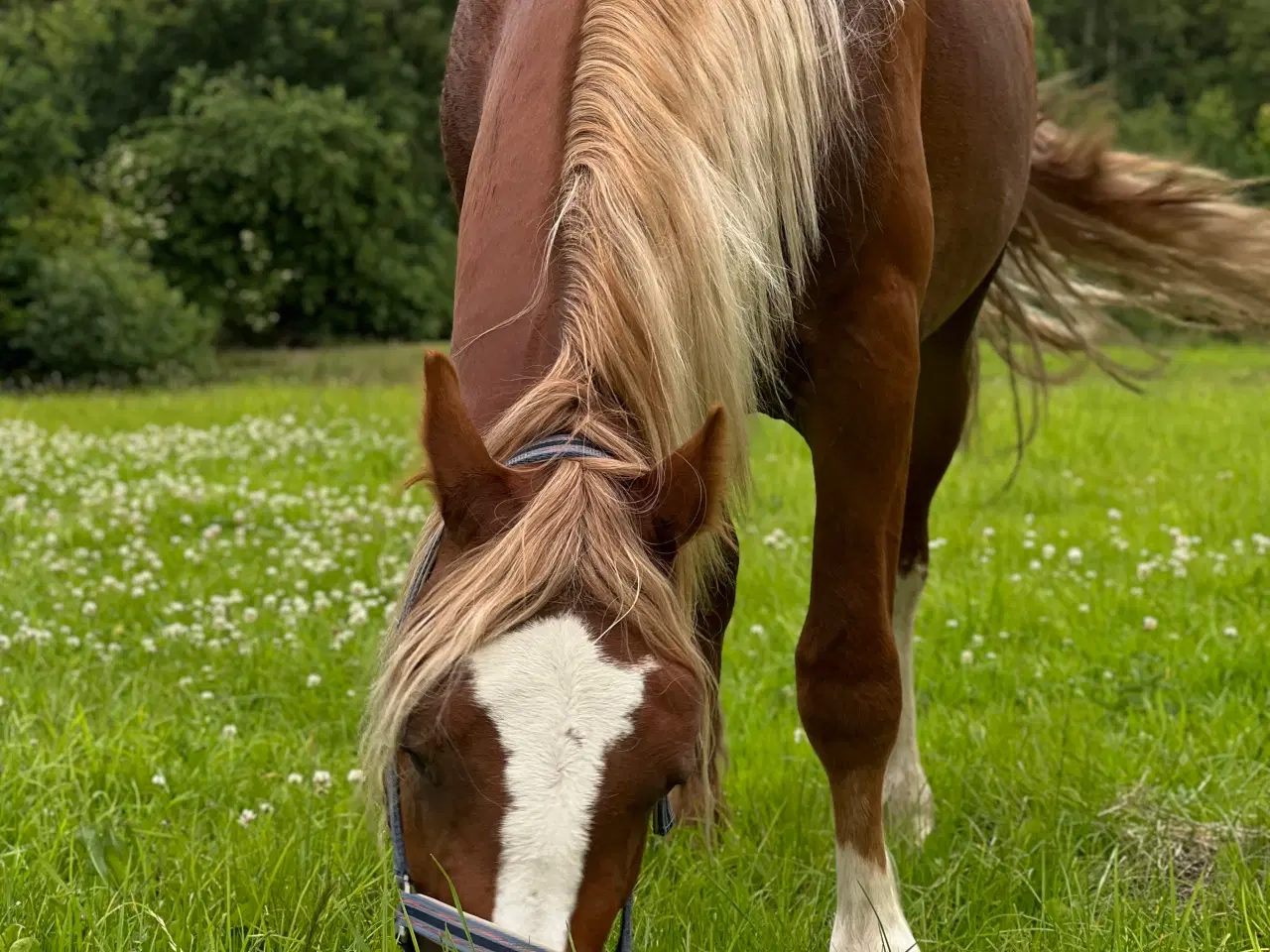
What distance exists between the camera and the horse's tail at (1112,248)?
423cm

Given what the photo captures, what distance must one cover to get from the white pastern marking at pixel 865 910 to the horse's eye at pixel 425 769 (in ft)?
3.80

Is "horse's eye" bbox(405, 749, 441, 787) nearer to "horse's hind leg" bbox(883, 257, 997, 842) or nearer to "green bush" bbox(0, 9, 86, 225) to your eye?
"horse's hind leg" bbox(883, 257, 997, 842)

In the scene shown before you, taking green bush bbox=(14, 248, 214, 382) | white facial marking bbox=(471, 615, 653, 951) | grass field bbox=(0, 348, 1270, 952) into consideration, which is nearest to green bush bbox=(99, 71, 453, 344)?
green bush bbox=(14, 248, 214, 382)

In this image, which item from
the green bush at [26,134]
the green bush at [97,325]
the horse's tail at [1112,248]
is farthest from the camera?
the green bush at [26,134]

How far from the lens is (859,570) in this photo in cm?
240

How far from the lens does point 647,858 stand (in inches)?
A: 108

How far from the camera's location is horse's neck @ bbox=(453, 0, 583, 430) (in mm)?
1793

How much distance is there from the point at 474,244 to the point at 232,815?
1.58 meters

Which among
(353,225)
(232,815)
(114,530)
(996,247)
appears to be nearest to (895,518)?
(996,247)

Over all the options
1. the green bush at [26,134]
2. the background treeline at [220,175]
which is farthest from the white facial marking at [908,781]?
the green bush at [26,134]

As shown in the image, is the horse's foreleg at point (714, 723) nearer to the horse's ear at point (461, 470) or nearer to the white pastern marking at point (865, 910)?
the white pastern marking at point (865, 910)

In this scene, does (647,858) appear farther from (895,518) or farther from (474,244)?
(474,244)

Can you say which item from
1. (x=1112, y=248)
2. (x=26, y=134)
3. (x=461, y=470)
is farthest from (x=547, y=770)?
(x=26, y=134)

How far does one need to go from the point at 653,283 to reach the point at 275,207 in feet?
84.3
